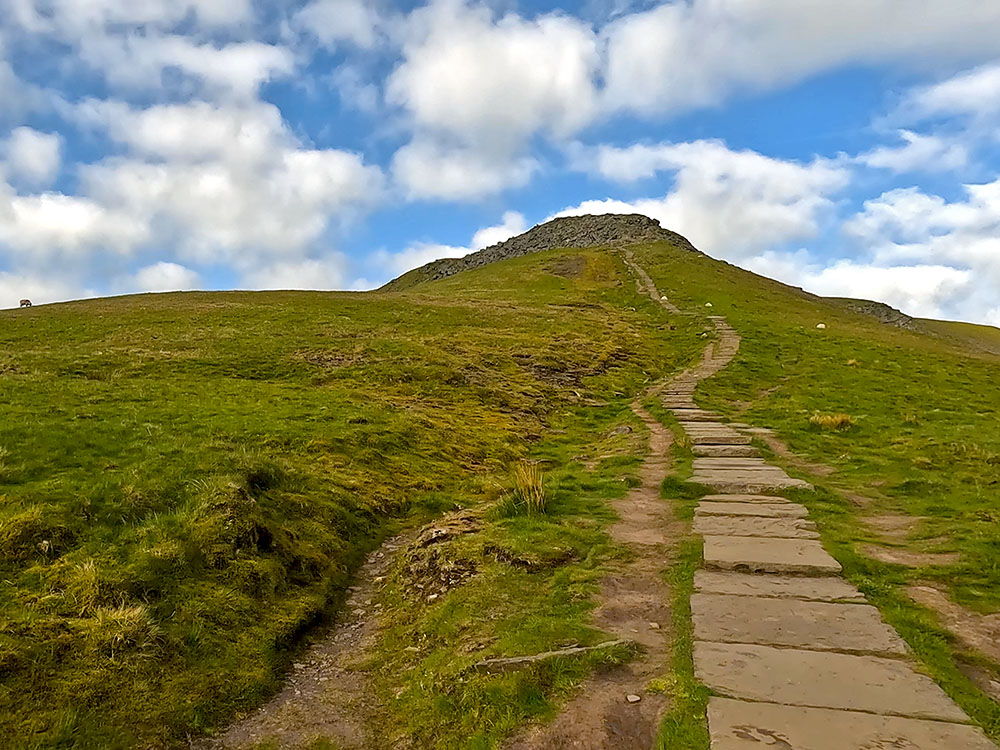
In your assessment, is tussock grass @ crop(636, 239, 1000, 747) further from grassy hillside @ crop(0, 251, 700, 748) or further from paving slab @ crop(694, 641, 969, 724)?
grassy hillside @ crop(0, 251, 700, 748)

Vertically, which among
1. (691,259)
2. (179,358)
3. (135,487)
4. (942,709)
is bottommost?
(942,709)

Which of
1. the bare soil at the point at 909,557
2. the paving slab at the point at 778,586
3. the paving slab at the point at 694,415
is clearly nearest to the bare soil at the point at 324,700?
the paving slab at the point at 778,586

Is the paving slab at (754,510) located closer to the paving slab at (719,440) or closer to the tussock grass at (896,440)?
the tussock grass at (896,440)

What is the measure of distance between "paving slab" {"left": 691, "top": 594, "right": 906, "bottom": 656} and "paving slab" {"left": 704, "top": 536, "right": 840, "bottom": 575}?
953mm

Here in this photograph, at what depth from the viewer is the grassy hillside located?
269 inches

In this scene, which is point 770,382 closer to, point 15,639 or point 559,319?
point 559,319

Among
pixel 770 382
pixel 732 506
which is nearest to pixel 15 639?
pixel 732 506

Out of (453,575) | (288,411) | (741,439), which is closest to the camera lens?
(453,575)

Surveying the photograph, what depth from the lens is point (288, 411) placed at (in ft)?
62.2

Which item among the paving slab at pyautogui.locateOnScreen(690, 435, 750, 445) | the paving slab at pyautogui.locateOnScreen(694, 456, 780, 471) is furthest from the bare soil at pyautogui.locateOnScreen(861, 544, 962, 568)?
the paving slab at pyautogui.locateOnScreen(690, 435, 750, 445)

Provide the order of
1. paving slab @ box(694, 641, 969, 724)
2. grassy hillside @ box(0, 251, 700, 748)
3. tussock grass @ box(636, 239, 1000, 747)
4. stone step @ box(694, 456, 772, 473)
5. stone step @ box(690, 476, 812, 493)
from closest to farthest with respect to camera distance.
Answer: paving slab @ box(694, 641, 969, 724)
grassy hillside @ box(0, 251, 700, 748)
tussock grass @ box(636, 239, 1000, 747)
stone step @ box(690, 476, 812, 493)
stone step @ box(694, 456, 772, 473)

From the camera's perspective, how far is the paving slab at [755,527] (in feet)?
32.3

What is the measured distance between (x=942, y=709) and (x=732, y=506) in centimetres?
626

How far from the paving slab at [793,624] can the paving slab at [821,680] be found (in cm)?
18
